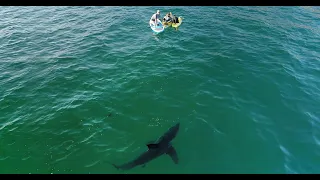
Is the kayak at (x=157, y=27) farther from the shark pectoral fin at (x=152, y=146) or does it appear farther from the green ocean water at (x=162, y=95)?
the shark pectoral fin at (x=152, y=146)

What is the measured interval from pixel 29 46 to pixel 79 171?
19370 mm

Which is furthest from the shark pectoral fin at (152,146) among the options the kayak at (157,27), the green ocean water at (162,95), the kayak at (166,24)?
the kayak at (166,24)

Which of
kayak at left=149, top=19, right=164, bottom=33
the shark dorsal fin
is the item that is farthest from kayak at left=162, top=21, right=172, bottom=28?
the shark dorsal fin

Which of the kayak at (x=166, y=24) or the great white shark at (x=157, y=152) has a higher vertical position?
the kayak at (x=166, y=24)

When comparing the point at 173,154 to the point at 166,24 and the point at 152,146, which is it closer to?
the point at 152,146

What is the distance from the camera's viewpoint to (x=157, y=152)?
1619cm

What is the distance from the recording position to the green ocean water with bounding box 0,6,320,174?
16.3 meters

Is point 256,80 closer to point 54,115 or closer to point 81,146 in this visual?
point 81,146

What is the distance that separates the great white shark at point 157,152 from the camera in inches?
611

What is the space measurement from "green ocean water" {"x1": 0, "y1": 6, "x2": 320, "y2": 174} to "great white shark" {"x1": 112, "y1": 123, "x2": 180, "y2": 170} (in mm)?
325

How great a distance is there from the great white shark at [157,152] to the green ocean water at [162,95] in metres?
0.33

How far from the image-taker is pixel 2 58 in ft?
87.4

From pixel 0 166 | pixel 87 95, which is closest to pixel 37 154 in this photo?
pixel 0 166

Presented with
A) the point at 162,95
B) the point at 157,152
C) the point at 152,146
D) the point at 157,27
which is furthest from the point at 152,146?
the point at 157,27
